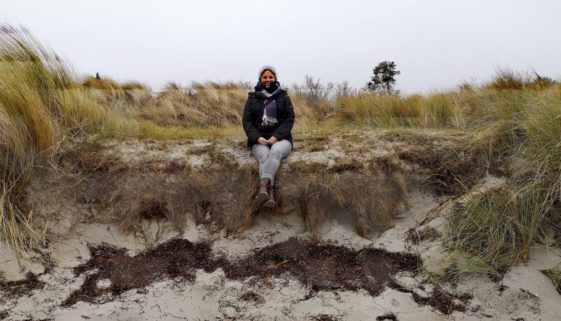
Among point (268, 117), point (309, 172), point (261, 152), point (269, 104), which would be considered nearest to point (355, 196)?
point (309, 172)

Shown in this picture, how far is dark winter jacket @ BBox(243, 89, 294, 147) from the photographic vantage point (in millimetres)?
5105

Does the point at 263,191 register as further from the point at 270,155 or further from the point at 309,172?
the point at 309,172

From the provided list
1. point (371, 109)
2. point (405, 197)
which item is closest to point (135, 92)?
point (371, 109)

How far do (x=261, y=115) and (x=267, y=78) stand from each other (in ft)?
1.53

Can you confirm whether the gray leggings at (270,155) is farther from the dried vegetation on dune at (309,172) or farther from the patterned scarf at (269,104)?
the patterned scarf at (269,104)

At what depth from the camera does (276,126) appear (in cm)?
523

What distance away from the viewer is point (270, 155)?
4602mm

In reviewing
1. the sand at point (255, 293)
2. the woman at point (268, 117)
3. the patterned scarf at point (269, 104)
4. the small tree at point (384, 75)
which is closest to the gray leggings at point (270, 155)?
the woman at point (268, 117)

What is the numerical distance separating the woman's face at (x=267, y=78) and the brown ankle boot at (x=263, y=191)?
4.65 feet

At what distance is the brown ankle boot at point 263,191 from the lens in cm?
416

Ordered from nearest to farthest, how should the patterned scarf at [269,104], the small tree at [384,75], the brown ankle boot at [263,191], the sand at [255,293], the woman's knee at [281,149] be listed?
the sand at [255,293] < the brown ankle boot at [263,191] < the woman's knee at [281,149] < the patterned scarf at [269,104] < the small tree at [384,75]

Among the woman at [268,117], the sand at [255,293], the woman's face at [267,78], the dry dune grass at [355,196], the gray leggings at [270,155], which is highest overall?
the woman's face at [267,78]

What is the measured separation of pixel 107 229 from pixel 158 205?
57 cm

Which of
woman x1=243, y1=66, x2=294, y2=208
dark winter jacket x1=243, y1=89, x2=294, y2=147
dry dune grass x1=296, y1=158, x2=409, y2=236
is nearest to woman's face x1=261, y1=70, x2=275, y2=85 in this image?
woman x1=243, y1=66, x2=294, y2=208
